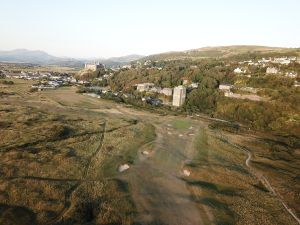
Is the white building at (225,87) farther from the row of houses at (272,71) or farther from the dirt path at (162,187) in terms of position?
the dirt path at (162,187)

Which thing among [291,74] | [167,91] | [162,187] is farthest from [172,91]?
[162,187]

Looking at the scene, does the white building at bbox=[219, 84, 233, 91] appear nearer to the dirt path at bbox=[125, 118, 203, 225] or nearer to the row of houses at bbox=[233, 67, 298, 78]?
the row of houses at bbox=[233, 67, 298, 78]

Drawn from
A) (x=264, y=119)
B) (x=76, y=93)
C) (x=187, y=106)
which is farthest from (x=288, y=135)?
(x=76, y=93)

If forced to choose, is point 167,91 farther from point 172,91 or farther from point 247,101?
A: point 247,101

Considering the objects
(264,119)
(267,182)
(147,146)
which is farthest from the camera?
(264,119)

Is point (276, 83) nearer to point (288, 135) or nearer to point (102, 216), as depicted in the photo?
point (288, 135)
